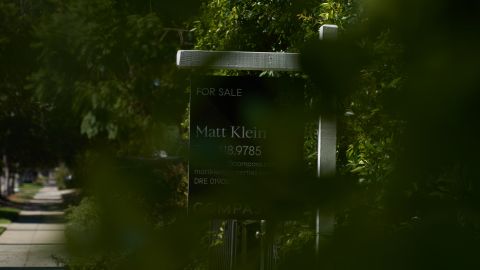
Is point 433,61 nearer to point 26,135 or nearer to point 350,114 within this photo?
point 350,114

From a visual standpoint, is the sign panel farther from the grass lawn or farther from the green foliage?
the grass lawn

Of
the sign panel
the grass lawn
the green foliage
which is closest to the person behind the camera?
the sign panel

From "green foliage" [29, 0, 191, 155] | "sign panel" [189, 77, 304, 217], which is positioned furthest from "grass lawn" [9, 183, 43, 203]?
"sign panel" [189, 77, 304, 217]

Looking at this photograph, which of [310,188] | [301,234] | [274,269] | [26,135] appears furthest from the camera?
[26,135]

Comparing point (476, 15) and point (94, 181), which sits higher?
point (476, 15)

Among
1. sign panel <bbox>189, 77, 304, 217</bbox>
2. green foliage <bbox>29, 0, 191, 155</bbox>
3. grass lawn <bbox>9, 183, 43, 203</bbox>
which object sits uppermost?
green foliage <bbox>29, 0, 191, 155</bbox>

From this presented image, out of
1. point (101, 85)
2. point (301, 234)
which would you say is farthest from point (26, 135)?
point (301, 234)

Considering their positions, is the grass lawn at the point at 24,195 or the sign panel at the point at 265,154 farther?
the grass lawn at the point at 24,195

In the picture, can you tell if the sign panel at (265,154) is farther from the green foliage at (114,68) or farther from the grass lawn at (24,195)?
the grass lawn at (24,195)

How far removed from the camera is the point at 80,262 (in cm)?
132

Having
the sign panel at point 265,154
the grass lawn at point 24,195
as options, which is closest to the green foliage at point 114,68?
the sign panel at point 265,154

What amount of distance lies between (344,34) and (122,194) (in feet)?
1.35

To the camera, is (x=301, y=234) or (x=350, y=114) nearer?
(x=350, y=114)

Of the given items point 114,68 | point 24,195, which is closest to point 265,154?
point 114,68
